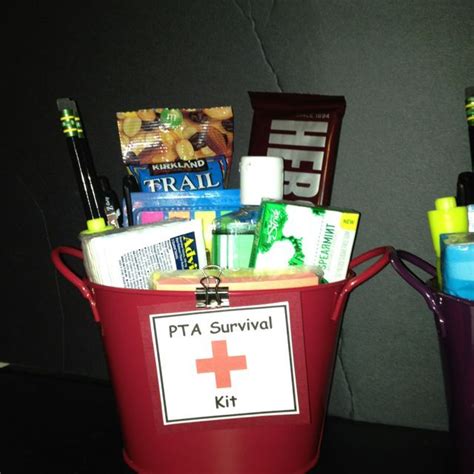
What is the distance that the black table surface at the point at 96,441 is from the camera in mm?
608

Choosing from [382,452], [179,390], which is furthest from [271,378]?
[382,452]

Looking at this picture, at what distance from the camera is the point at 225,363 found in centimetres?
50

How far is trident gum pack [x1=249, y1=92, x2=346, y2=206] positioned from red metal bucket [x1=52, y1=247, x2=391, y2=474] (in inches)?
5.4

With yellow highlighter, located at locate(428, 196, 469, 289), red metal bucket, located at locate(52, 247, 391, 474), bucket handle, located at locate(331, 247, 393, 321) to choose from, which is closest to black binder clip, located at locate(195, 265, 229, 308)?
red metal bucket, located at locate(52, 247, 391, 474)

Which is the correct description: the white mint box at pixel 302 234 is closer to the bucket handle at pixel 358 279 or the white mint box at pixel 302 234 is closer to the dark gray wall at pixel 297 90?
the bucket handle at pixel 358 279

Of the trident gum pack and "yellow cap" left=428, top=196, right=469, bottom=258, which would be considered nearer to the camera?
"yellow cap" left=428, top=196, right=469, bottom=258

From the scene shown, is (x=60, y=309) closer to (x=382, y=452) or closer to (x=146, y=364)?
(x=146, y=364)

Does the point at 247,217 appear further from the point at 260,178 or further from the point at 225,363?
the point at 225,363

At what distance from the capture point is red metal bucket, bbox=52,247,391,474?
0.49m

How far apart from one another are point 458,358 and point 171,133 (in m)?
0.46

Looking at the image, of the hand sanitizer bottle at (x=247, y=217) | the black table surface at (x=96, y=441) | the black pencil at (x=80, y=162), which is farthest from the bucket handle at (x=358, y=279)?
the black pencil at (x=80, y=162)

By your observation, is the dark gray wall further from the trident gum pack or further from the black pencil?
the black pencil

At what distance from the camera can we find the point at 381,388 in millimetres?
699

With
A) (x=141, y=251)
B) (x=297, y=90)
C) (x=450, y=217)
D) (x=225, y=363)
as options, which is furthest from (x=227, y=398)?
(x=297, y=90)
